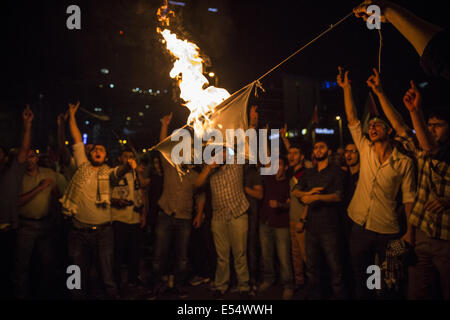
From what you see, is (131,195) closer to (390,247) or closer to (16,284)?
(16,284)

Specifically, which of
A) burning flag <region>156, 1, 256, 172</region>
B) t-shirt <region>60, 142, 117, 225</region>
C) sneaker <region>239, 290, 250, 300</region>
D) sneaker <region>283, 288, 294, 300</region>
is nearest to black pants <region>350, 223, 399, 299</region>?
sneaker <region>283, 288, 294, 300</region>

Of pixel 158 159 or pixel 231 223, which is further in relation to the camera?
pixel 158 159

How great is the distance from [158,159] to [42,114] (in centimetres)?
1448

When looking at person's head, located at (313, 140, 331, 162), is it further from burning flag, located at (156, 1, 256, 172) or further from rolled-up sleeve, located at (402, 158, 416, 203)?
rolled-up sleeve, located at (402, 158, 416, 203)

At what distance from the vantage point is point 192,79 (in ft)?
16.6

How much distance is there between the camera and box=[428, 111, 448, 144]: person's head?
2.91 meters

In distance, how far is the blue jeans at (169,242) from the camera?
5.09 metres

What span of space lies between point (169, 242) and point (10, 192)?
2.69 metres

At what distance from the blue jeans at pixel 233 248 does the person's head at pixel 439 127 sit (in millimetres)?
3096

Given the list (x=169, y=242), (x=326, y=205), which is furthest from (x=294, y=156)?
(x=169, y=242)

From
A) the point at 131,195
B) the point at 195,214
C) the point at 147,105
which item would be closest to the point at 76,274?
the point at 131,195

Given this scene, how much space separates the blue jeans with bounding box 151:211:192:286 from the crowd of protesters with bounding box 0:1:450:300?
0.06ft

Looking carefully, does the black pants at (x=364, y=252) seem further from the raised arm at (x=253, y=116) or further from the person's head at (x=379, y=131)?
the raised arm at (x=253, y=116)

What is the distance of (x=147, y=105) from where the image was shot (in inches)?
1303
